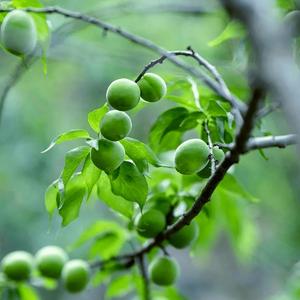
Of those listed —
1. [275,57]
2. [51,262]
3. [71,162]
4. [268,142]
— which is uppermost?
[275,57]

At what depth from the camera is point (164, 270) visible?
1042mm

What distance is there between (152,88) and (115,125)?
0.08 meters

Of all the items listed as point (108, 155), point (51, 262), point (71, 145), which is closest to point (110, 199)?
point (108, 155)

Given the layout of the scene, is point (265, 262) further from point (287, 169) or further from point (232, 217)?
point (232, 217)

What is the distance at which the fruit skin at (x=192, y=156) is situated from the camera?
0.80 meters

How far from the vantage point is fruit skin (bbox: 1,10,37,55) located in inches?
33.2

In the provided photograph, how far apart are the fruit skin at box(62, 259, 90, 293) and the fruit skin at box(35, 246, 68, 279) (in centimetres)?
2

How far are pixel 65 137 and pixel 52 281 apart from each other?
1.76ft

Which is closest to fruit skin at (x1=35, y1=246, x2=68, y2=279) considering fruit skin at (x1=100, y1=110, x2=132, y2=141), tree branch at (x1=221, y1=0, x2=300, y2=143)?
fruit skin at (x1=100, y1=110, x2=132, y2=141)

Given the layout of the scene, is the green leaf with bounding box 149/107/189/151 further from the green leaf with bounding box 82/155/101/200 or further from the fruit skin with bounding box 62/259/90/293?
the fruit skin with bounding box 62/259/90/293

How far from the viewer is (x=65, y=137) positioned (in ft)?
2.68

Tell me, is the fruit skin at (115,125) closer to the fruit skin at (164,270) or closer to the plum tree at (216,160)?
the plum tree at (216,160)

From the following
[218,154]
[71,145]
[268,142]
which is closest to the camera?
[268,142]

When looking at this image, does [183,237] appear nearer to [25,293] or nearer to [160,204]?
[160,204]
